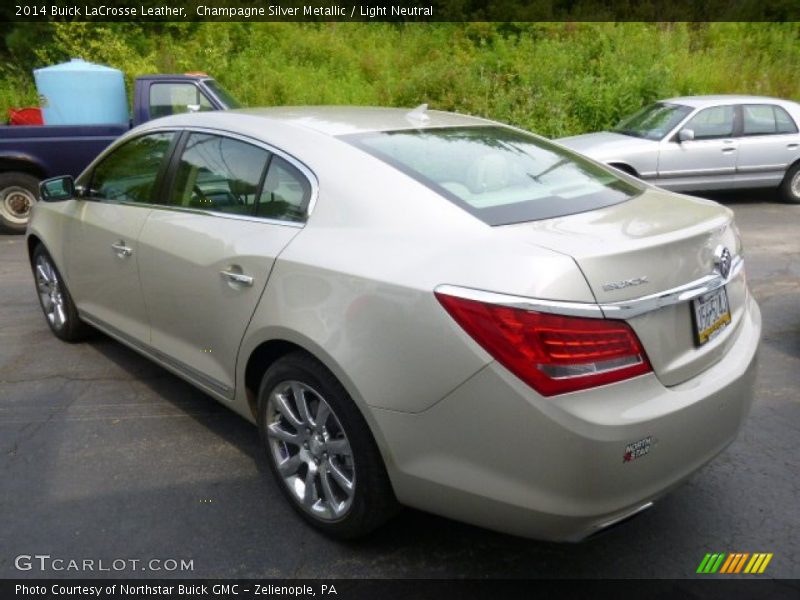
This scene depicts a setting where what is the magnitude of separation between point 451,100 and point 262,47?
6166 mm

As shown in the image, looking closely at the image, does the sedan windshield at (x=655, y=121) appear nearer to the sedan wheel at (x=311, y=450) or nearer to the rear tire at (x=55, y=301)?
the rear tire at (x=55, y=301)

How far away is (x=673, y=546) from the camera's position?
9.05ft

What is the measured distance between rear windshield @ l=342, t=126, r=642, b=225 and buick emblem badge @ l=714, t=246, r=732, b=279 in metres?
0.46

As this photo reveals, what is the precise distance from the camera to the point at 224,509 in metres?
A: 3.04

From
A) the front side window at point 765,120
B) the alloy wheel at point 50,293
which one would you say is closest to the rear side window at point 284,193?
the alloy wheel at point 50,293

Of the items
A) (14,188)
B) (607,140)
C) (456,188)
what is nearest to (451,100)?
(607,140)

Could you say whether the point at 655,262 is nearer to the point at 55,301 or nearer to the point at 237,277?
the point at 237,277

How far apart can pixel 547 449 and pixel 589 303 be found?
1.47 ft

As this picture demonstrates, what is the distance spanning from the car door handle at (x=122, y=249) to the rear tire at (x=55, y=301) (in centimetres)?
101

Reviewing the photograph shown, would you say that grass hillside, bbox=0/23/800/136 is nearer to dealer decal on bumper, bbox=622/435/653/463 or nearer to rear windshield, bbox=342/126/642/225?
rear windshield, bbox=342/126/642/225

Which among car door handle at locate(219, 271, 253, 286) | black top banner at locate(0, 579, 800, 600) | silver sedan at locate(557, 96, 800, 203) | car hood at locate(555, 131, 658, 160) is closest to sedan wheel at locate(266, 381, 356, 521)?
black top banner at locate(0, 579, 800, 600)

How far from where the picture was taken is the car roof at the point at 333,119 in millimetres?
3232

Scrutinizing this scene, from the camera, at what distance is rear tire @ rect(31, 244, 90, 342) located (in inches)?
187

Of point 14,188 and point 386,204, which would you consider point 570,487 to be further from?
point 14,188
